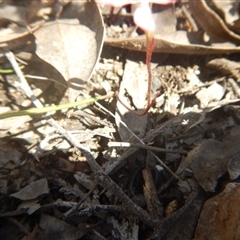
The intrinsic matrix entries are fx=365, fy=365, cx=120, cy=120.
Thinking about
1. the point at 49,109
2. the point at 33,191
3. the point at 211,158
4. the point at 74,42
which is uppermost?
the point at 74,42

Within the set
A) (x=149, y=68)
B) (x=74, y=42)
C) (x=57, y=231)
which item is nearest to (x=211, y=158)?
(x=149, y=68)

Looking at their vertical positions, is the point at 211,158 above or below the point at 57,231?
above

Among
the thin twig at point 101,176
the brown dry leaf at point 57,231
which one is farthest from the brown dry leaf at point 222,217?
the brown dry leaf at point 57,231

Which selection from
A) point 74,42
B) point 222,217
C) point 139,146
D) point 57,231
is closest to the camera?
point 222,217

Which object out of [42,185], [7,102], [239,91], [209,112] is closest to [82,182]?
[42,185]

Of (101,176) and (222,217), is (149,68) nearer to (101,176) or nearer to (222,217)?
(101,176)

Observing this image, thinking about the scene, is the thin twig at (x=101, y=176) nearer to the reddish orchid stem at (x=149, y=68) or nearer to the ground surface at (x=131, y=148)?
the ground surface at (x=131, y=148)

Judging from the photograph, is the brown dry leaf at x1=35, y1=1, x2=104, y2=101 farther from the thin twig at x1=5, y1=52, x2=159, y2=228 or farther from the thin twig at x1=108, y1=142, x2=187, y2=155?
the thin twig at x1=108, y1=142, x2=187, y2=155
